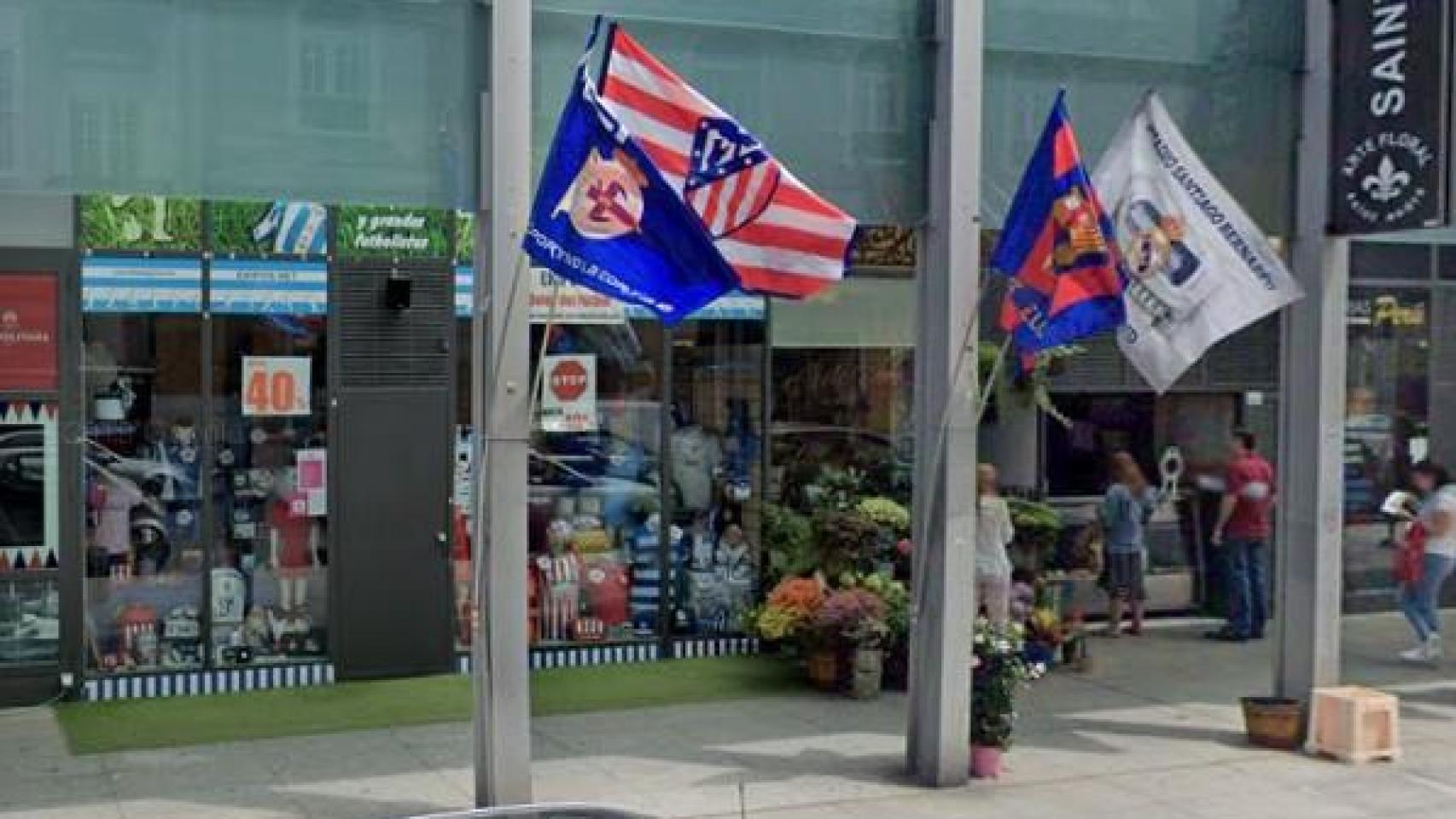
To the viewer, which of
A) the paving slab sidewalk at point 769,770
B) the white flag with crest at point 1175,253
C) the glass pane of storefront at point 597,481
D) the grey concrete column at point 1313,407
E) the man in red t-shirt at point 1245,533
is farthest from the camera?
the man in red t-shirt at point 1245,533

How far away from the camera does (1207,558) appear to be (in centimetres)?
1595

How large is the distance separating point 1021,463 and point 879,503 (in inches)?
83.2

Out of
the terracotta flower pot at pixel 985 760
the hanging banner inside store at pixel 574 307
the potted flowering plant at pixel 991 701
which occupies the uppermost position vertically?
the hanging banner inside store at pixel 574 307

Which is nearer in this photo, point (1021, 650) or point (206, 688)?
point (1021, 650)

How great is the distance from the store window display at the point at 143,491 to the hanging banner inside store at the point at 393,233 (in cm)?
128

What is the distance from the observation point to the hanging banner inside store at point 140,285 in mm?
11555

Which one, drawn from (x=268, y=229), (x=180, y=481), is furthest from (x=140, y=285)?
(x=180, y=481)

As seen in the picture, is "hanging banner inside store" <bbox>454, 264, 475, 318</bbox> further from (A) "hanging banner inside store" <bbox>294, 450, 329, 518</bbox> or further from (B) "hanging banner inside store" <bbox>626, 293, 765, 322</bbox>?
(B) "hanging banner inside store" <bbox>626, 293, 765, 322</bbox>

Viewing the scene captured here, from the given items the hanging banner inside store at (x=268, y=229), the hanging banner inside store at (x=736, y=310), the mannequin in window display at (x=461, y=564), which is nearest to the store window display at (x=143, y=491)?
the hanging banner inside store at (x=268, y=229)

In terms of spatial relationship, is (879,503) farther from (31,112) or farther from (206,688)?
(31,112)

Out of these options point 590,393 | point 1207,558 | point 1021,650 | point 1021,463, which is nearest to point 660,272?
point 1021,650

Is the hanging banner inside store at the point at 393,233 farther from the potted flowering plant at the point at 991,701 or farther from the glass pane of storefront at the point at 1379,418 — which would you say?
the glass pane of storefront at the point at 1379,418

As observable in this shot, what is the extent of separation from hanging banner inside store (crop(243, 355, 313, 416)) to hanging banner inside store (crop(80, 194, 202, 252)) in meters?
0.97

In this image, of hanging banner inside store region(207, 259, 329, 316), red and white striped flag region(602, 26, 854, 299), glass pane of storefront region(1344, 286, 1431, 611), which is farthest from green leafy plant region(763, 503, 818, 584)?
glass pane of storefront region(1344, 286, 1431, 611)
